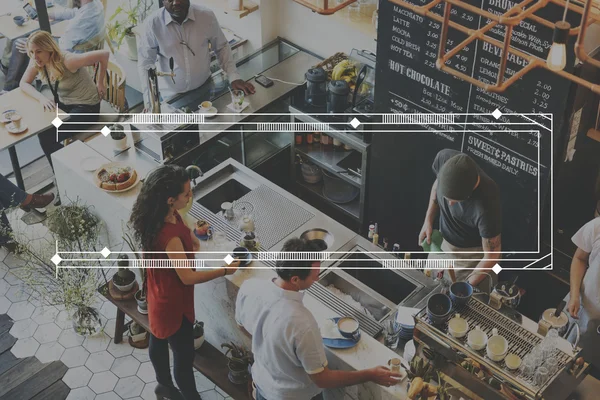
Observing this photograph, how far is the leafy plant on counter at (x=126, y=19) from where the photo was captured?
6.76 metres

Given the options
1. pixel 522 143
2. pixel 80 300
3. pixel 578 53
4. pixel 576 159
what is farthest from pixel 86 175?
pixel 578 53

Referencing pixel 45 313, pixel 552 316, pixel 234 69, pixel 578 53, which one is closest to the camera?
pixel 578 53

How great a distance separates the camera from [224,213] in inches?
180

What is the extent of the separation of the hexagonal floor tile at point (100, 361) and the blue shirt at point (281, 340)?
5.23ft

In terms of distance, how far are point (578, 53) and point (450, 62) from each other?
2359mm

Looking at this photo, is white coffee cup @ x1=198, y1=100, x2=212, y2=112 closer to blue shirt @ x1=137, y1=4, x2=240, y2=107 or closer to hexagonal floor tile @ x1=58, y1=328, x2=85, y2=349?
blue shirt @ x1=137, y1=4, x2=240, y2=107

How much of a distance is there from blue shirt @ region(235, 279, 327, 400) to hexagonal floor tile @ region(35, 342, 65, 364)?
1.85m

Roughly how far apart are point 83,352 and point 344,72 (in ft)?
8.57

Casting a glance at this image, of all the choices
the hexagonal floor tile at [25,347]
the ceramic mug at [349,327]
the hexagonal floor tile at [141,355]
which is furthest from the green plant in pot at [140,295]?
the ceramic mug at [349,327]

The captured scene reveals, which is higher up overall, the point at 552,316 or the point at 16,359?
the point at 552,316

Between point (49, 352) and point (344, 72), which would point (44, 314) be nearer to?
point (49, 352)

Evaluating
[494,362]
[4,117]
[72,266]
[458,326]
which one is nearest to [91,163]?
[72,266]

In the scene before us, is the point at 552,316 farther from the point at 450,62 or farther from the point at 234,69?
the point at 234,69

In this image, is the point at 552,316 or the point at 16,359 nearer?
the point at 552,316
